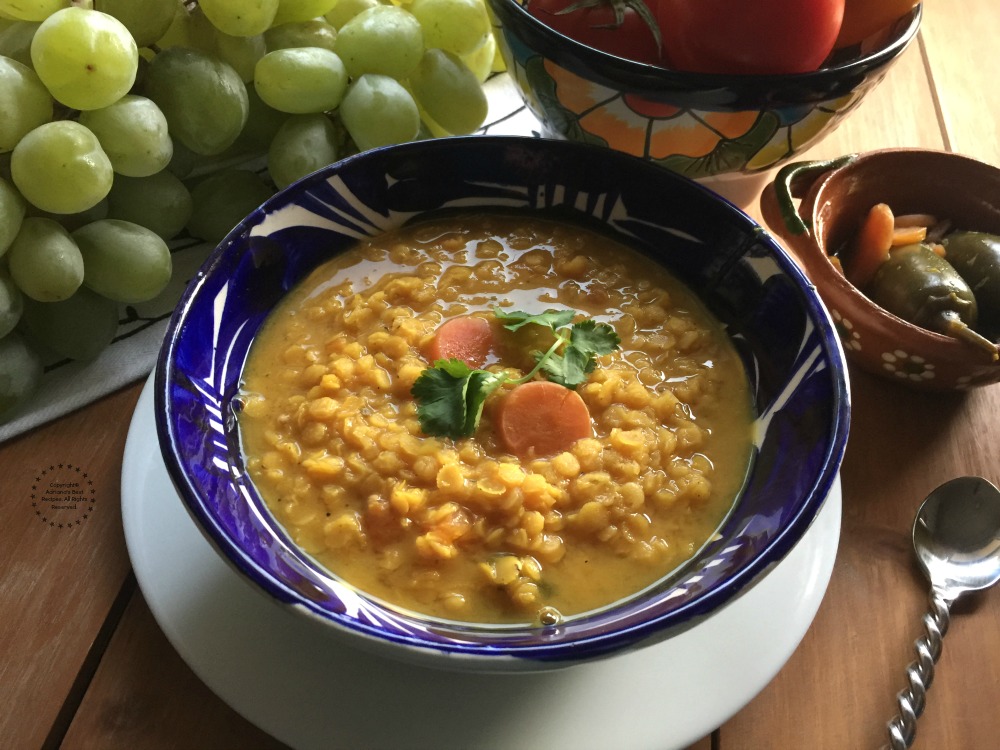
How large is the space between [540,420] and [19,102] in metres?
0.87

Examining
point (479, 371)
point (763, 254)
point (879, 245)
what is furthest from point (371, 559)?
point (879, 245)

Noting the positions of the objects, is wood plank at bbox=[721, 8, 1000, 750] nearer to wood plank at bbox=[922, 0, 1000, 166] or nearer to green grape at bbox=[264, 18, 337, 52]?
wood plank at bbox=[922, 0, 1000, 166]

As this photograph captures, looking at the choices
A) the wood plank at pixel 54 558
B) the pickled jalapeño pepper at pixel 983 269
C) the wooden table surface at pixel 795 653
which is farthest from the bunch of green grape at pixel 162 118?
the pickled jalapeño pepper at pixel 983 269

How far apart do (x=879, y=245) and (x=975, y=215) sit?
23 centimetres

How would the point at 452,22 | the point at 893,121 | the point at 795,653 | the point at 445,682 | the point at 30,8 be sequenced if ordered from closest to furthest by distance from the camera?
the point at 445,682
the point at 795,653
the point at 30,8
the point at 452,22
the point at 893,121

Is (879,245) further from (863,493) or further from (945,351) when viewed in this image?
(863,493)

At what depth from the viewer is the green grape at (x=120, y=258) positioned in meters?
1.36

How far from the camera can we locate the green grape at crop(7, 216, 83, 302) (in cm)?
128

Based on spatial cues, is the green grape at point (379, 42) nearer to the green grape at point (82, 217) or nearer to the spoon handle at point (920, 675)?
the green grape at point (82, 217)

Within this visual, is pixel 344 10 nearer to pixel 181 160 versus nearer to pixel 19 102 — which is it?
pixel 181 160

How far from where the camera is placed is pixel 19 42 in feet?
4.31

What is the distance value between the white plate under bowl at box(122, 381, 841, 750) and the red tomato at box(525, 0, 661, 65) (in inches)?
35.1

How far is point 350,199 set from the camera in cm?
142

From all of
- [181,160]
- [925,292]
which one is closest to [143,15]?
[181,160]
